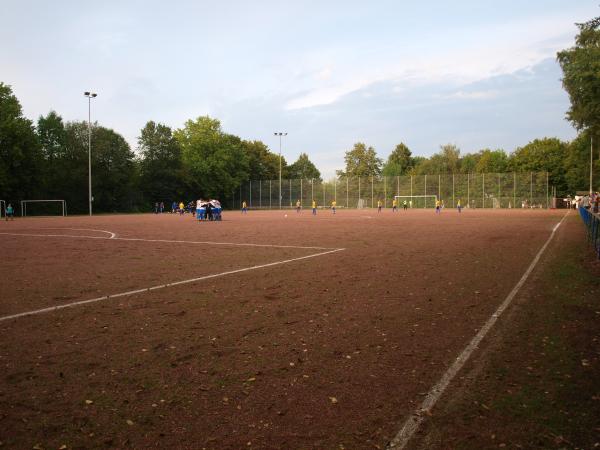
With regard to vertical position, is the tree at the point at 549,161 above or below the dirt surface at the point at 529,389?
above

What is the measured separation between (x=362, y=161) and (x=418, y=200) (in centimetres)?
3926

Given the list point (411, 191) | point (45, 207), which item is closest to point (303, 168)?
point (411, 191)

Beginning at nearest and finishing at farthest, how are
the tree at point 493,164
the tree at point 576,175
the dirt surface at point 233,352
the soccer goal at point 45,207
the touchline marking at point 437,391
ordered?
the touchline marking at point 437,391
the dirt surface at point 233,352
the soccer goal at point 45,207
the tree at point 576,175
the tree at point 493,164

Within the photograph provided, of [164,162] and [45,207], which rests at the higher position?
[164,162]

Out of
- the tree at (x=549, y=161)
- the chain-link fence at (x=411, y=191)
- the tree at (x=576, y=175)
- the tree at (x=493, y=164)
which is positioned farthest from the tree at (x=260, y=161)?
the tree at (x=576, y=175)

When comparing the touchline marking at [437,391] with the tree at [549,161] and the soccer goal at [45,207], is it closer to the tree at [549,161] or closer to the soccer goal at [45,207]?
the soccer goal at [45,207]

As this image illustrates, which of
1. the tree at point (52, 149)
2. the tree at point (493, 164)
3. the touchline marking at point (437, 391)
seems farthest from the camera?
the tree at point (493, 164)

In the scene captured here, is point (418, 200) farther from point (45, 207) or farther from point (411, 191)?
point (45, 207)

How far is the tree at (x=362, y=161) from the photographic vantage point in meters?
115

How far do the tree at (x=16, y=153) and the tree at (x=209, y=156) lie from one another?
28131 mm

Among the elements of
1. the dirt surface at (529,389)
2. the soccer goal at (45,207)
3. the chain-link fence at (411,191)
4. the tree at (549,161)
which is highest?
the tree at (549,161)

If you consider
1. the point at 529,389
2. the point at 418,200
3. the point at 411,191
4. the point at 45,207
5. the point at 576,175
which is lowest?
the point at 529,389

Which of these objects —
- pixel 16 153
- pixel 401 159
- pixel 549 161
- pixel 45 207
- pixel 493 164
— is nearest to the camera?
pixel 16 153

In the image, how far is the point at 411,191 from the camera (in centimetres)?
7838
